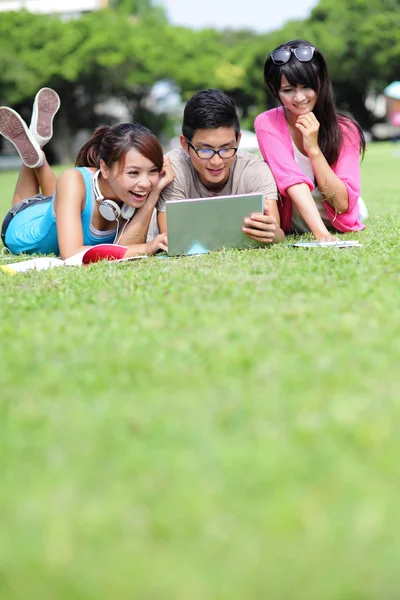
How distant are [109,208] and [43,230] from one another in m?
0.76

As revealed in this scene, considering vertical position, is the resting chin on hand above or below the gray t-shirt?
below

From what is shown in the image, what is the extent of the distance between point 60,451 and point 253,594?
27.8 inches

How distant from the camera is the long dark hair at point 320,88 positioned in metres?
5.32

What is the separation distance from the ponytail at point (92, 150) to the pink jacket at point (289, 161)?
115cm

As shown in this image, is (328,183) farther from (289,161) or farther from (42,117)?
(42,117)

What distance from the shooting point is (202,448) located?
1.91m

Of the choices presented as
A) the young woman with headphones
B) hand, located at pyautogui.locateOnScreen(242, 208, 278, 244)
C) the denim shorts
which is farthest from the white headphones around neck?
the denim shorts

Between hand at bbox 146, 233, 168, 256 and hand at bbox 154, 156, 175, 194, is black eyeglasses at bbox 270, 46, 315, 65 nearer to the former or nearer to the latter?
hand at bbox 154, 156, 175, 194

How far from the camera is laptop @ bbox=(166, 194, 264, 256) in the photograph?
5.01 metres

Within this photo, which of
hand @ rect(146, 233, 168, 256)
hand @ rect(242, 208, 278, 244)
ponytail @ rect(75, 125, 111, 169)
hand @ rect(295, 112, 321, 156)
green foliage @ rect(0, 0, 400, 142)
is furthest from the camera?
green foliage @ rect(0, 0, 400, 142)

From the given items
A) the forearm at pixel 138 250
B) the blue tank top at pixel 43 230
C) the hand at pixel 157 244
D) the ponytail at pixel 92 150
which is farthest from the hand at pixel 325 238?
the ponytail at pixel 92 150

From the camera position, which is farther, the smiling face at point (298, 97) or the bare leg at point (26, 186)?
the bare leg at point (26, 186)

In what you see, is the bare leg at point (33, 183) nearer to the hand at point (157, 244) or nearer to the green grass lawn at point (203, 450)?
the hand at point (157, 244)

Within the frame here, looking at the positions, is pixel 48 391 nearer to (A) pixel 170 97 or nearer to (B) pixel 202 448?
(B) pixel 202 448
